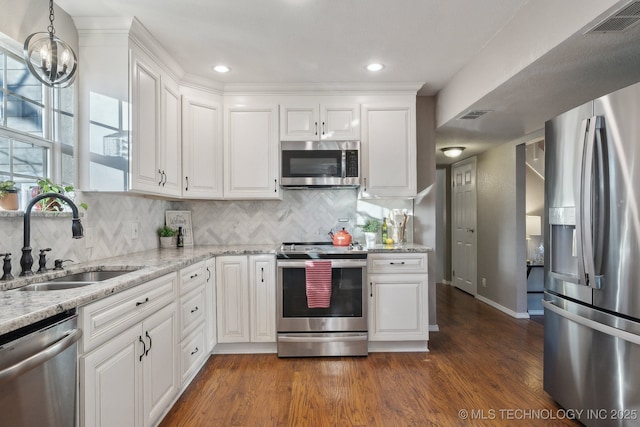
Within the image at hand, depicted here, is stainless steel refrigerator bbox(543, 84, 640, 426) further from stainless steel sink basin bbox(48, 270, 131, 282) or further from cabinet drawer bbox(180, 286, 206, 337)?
stainless steel sink basin bbox(48, 270, 131, 282)

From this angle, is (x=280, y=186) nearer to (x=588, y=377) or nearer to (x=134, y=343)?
(x=134, y=343)

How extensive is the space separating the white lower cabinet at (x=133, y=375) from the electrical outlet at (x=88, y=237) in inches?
28.2

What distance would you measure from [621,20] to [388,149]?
192 centimetres

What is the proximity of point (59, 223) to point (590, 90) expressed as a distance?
12.0 feet

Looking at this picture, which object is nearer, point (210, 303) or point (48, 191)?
point (48, 191)

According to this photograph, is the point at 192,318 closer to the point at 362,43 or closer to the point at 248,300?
the point at 248,300

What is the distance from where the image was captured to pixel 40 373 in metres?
1.15

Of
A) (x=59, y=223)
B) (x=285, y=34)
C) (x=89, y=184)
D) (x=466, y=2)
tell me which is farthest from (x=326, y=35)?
(x=59, y=223)

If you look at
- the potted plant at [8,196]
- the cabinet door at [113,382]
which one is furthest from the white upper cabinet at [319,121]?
the cabinet door at [113,382]

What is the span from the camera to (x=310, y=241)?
368 cm

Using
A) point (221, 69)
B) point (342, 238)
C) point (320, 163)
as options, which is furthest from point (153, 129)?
point (342, 238)

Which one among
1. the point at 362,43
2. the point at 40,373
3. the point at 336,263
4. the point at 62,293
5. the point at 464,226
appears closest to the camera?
the point at 40,373

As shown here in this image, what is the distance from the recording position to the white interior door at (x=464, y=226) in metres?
5.43

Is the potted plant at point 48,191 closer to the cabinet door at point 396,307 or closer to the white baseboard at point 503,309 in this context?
the cabinet door at point 396,307
